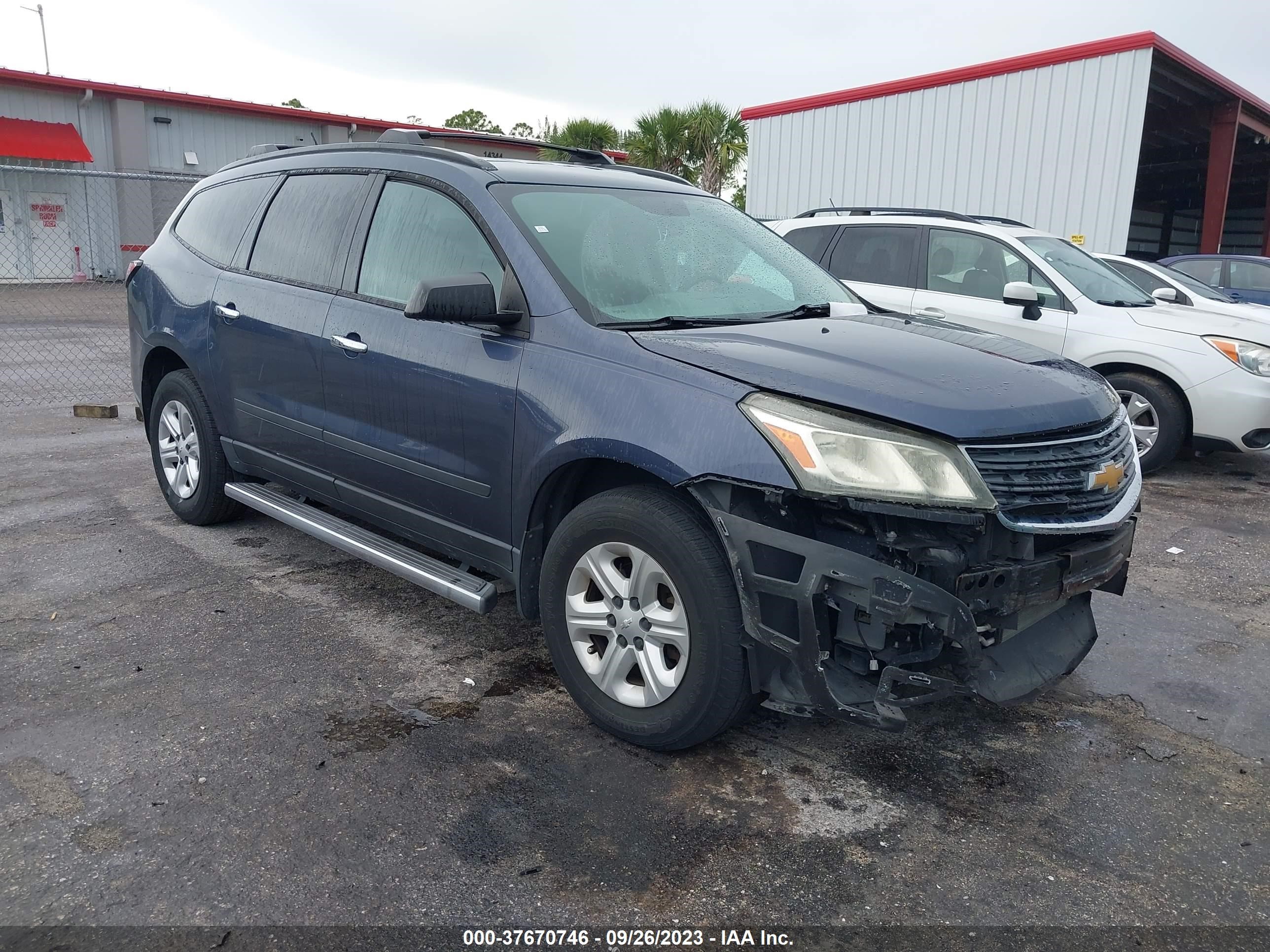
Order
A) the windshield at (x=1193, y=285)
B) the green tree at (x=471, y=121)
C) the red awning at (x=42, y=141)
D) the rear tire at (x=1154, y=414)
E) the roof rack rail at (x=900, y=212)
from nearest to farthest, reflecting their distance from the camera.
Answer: the rear tire at (x=1154, y=414) → the roof rack rail at (x=900, y=212) → the windshield at (x=1193, y=285) → the red awning at (x=42, y=141) → the green tree at (x=471, y=121)

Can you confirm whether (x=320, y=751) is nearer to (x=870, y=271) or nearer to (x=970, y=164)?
(x=870, y=271)

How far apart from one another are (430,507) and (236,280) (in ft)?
5.89

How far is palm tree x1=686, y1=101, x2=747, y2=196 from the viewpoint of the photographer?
2617cm

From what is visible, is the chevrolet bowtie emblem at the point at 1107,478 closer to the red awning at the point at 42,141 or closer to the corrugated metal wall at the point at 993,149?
the corrugated metal wall at the point at 993,149

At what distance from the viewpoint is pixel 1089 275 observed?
7777mm

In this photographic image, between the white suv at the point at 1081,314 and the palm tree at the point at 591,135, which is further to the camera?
the palm tree at the point at 591,135

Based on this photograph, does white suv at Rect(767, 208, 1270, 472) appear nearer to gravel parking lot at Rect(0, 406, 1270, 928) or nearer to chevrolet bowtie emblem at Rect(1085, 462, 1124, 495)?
gravel parking lot at Rect(0, 406, 1270, 928)

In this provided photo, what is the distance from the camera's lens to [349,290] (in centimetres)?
407

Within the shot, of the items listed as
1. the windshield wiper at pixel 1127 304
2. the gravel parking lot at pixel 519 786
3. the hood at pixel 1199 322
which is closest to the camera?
the gravel parking lot at pixel 519 786

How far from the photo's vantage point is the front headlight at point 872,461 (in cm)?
264

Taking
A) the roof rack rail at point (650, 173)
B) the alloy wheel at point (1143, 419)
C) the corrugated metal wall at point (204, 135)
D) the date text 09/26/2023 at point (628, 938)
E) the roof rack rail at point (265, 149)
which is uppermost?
the corrugated metal wall at point (204, 135)

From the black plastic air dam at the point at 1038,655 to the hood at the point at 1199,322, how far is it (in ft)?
15.6

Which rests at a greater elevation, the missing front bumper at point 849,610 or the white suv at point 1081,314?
the white suv at point 1081,314

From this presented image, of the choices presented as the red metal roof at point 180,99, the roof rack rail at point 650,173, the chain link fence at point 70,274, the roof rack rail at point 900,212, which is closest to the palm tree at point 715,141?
the red metal roof at point 180,99
